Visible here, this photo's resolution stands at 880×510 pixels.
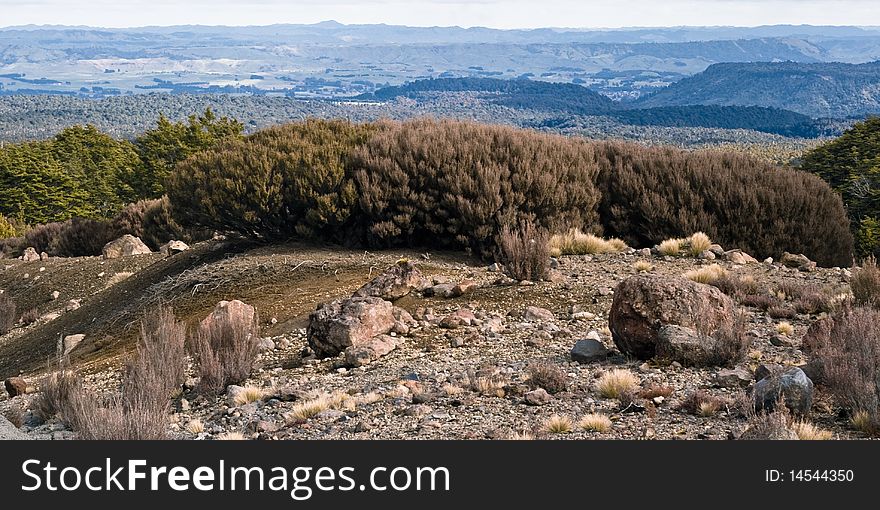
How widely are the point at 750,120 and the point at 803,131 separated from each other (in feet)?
61.0

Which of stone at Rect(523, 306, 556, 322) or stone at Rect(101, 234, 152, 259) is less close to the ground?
stone at Rect(523, 306, 556, 322)

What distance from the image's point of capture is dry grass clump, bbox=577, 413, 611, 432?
16.7 feet

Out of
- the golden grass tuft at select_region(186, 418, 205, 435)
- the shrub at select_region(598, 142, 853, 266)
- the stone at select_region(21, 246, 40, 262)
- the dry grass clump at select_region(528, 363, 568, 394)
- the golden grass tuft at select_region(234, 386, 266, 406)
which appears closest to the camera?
the golden grass tuft at select_region(186, 418, 205, 435)

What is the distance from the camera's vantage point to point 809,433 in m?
4.64

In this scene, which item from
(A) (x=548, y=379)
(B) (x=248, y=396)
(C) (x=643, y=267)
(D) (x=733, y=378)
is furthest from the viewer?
(C) (x=643, y=267)

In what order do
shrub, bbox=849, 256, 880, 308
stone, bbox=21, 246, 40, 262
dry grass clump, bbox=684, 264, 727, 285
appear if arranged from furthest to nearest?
1. stone, bbox=21, 246, 40, 262
2. dry grass clump, bbox=684, 264, 727, 285
3. shrub, bbox=849, 256, 880, 308

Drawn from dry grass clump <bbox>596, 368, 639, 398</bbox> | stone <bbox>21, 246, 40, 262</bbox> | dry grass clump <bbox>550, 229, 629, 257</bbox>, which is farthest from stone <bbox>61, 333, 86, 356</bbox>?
dry grass clump <bbox>596, 368, 639, 398</bbox>

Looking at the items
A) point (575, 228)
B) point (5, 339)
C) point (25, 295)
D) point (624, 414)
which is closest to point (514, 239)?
point (575, 228)

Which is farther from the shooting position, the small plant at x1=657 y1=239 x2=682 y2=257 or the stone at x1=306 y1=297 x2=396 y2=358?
the small plant at x1=657 y1=239 x2=682 y2=257

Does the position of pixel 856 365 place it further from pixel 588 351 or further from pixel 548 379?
pixel 588 351

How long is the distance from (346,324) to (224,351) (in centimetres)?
104

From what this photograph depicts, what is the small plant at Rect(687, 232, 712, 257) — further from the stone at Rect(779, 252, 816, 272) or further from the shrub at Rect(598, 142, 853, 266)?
the shrub at Rect(598, 142, 853, 266)

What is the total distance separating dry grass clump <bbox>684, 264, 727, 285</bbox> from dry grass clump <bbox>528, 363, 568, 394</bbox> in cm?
366

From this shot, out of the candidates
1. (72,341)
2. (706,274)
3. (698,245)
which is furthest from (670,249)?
(72,341)
